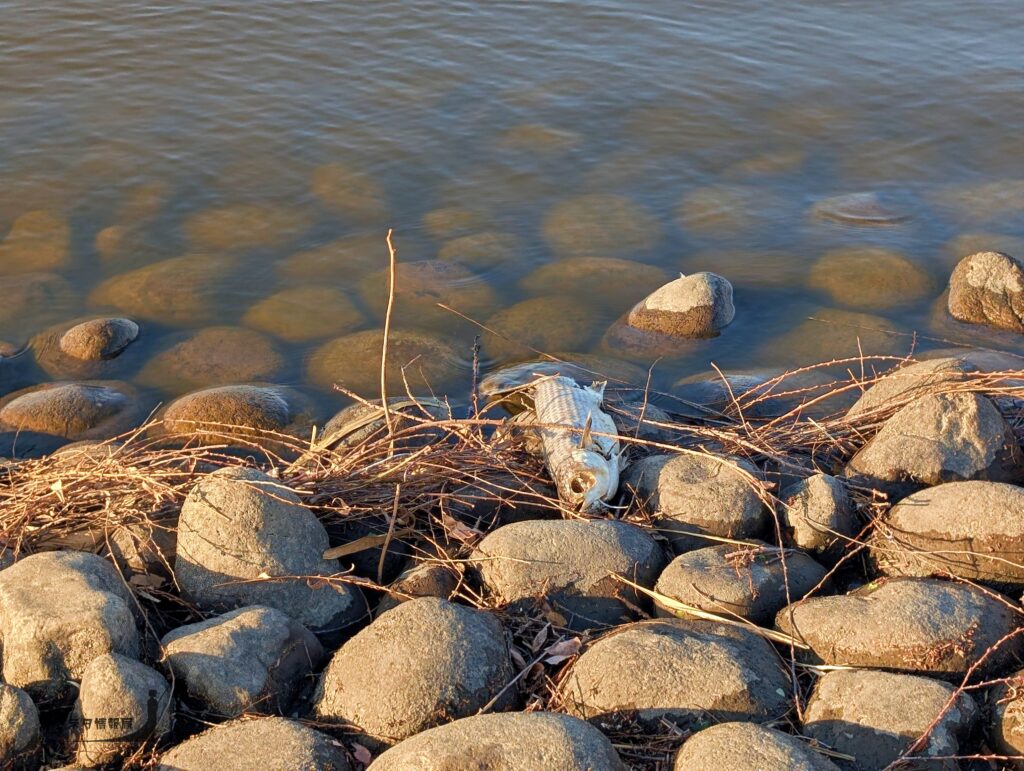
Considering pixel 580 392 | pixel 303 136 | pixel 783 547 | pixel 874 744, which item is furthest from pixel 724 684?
pixel 303 136

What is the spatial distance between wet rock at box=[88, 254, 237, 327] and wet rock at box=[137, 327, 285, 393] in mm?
344

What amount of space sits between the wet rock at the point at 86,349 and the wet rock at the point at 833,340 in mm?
4837

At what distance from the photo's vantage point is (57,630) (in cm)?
390

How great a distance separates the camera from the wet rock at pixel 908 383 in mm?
5785

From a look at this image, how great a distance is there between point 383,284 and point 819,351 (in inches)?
140

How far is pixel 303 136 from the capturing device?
36.5 ft

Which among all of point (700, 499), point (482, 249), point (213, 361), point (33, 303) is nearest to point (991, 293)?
point (482, 249)

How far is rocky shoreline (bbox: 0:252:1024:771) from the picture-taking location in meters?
3.70

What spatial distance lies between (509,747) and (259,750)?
2.88ft

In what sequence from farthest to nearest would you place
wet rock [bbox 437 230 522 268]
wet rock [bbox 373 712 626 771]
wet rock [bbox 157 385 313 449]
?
wet rock [bbox 437 230 522 268] → wet rock [bbox 157 385 313 449] → wet rock [bbox 373 712 626 771]

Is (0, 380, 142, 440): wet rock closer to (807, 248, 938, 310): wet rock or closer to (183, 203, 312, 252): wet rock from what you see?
(183, 203, 312, 252): wet rock

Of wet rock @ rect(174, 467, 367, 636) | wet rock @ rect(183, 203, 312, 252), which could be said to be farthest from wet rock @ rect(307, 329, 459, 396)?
wet rock @ rect(174, 467, 367, 636)

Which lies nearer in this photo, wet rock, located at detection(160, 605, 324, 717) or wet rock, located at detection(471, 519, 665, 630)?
wet rock, located at detection(160, 605, 324, 717)

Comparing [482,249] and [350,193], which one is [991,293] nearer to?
[482,249]
